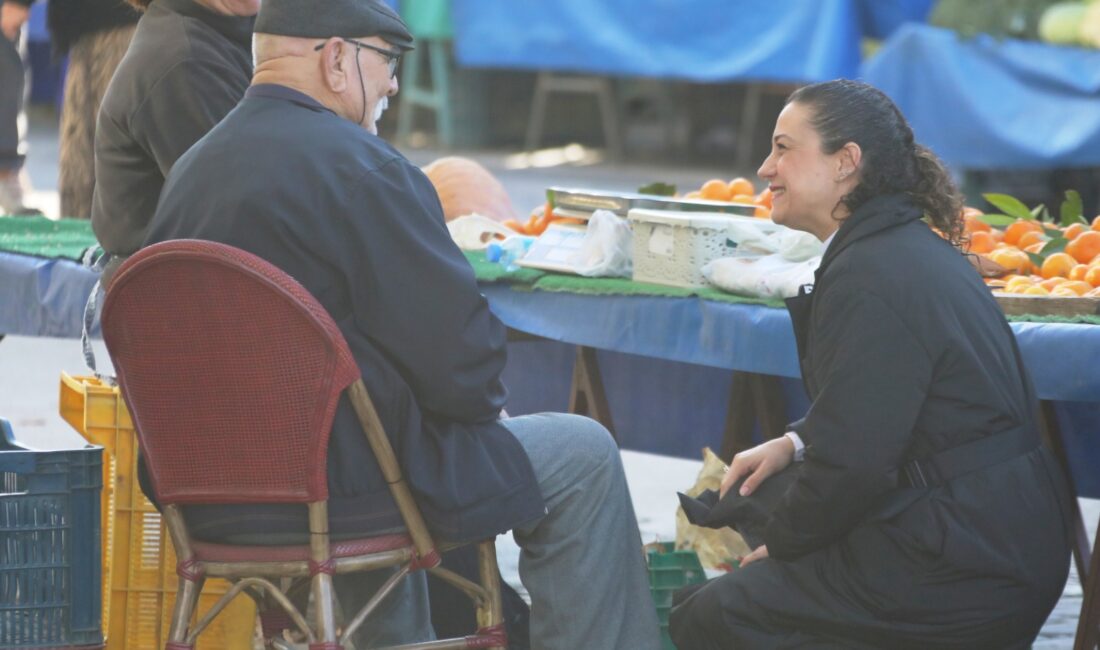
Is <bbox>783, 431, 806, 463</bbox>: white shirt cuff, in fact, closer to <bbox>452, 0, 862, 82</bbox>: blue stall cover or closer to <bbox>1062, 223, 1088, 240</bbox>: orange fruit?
<bbox>1062, 223, 1088, 240</bbox>: orange fruit

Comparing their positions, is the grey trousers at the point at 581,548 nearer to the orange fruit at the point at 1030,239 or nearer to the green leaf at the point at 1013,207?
the orange fruit at the point at 1030,239

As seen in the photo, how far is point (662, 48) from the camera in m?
10.9

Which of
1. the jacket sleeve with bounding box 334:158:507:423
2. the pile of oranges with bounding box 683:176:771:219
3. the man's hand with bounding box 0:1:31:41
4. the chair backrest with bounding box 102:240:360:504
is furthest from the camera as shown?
the man's hand with bounding box 0:1:31:41

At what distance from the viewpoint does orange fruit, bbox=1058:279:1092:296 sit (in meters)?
3.28

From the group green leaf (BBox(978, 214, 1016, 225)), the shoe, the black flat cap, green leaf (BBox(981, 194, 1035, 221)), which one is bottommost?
the shoe

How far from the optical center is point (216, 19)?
11.4 feet

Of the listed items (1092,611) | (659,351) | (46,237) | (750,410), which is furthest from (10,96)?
(1092,611)

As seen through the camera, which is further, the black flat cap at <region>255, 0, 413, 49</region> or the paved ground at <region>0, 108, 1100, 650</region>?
the paved ground at <region>0, 108, 1100, 650</region>

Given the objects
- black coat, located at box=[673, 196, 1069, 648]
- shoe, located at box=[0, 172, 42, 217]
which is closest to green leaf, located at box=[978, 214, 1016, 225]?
black coat, located at box=[673, 196, 1069, 648]

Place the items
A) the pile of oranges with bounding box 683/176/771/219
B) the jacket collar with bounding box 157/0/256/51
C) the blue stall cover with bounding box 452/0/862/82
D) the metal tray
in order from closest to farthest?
1. the jacket collar with bounding box 157/0/256/51
2. the metal tray
3. the pile of oranges with bounding box 683/176/771/219
4. the blue stall cover with bounding box 452/0/862/82

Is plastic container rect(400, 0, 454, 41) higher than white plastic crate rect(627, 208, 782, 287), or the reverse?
white plastic crate rect(627, 208, 782, 287)

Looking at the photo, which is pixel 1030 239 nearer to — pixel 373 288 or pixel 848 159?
pixel 848 159

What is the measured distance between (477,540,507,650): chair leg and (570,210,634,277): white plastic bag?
1.11m

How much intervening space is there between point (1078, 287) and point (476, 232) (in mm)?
1564
